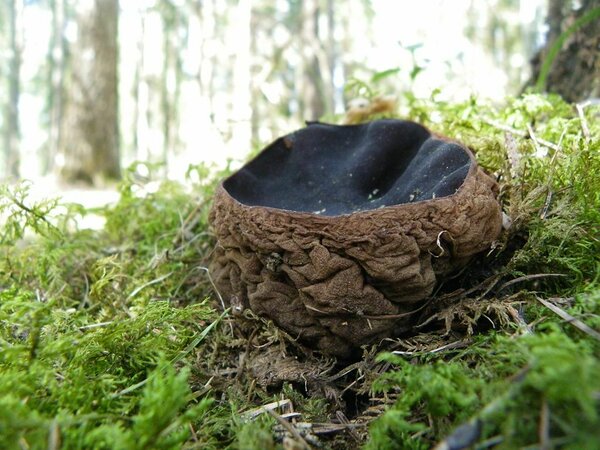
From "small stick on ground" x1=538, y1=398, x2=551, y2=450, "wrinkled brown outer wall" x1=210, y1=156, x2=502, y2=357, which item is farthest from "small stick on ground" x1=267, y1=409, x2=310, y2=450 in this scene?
"small stick on ground" x1=538, y1=398, x2=551, y2=450

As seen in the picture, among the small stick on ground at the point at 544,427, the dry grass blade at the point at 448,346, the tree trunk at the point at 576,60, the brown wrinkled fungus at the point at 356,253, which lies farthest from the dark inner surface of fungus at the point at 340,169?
the tree trunk at the point at 576,60

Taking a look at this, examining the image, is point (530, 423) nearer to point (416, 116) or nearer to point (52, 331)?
point (52, 331)

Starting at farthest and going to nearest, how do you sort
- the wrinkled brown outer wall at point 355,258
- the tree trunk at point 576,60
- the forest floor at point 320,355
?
the tree trunk at point 576,60 → the wrinkled brown outer wall at point 355,258 → the forest floor at point 320,355

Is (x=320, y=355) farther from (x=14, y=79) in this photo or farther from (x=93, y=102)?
(x=14, y=79)

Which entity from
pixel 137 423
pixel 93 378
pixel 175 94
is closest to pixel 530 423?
pixel 137 423

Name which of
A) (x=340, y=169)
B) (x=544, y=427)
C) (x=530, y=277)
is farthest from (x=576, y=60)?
(x=544, y=427)

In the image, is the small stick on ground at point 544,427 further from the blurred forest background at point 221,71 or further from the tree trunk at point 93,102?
the tree trunk at point 93,102
